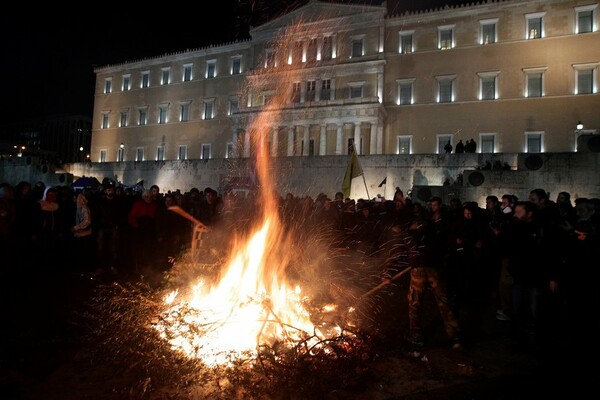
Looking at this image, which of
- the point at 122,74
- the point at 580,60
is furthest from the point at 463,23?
the point at 122,74

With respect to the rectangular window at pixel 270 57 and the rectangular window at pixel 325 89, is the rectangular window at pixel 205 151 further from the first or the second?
the rectangular window at pixel 325 89

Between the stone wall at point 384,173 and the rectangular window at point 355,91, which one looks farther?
the rectangular window at point 355,91

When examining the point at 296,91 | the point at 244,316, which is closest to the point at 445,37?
the point at 296,91

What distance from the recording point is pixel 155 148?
45031mm

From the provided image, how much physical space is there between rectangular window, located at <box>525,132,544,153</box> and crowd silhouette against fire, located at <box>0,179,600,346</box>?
2472cm

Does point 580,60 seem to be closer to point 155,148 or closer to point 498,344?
point 498,344

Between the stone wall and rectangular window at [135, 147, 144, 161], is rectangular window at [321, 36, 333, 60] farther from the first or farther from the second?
rectangular window at [135, 147, 144, 161]

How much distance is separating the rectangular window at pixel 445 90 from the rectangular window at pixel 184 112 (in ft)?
89.2

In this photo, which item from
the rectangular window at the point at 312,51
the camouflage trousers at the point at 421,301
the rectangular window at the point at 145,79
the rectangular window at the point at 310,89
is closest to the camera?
the camouflage trousers at the point at 421,301

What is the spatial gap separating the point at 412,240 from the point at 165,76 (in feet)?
154

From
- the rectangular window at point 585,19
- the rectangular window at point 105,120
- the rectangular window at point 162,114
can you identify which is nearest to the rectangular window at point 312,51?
the rectangular window at point 162,114

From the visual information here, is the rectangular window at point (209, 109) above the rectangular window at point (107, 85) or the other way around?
the other way around

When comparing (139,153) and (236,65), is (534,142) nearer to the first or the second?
(236,65)

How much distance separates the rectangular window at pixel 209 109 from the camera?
4212 cm
